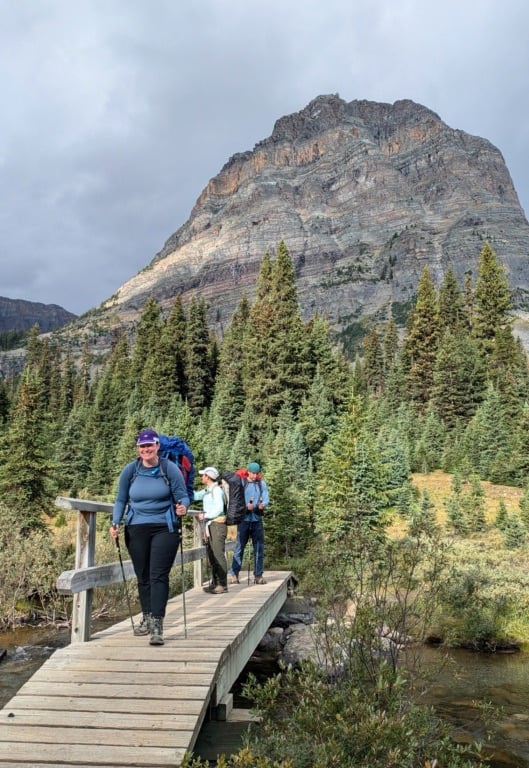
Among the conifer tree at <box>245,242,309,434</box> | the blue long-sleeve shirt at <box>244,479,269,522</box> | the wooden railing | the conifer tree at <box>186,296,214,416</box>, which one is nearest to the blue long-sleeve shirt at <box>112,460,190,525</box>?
the wooden railing

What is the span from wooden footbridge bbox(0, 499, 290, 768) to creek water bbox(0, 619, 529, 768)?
88.2 inches

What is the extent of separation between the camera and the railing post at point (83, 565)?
6.20 metres

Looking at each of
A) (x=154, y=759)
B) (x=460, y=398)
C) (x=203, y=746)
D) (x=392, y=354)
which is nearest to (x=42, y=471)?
(x=203, y=746)

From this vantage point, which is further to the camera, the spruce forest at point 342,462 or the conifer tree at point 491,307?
the conifer tree at point 491,307

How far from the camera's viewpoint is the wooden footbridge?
3777 mm

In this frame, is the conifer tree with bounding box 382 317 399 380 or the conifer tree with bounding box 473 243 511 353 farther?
the conifer tree with bounding box 382 317 399 380

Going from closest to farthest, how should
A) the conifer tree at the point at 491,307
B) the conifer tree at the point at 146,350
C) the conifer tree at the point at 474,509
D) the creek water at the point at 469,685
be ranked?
the creek water at the point at 469,685 < the conifer tree at the point at 474,509 < the conifer tree at the point at 491,307 < the conifer tree at the point at 146,350

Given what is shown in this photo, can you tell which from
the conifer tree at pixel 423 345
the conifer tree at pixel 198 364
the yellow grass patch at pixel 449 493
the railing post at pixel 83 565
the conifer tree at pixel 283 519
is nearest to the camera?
the railing post at pixel 83 565

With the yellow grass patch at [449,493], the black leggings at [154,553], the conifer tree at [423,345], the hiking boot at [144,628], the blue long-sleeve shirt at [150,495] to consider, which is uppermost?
the conifer tree at [423,345]

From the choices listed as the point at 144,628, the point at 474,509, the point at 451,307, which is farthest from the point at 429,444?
the point at 144,628

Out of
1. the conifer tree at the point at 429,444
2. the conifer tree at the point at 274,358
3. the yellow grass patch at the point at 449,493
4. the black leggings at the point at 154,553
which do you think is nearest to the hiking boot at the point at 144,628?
the black leggings at the point at 154,553

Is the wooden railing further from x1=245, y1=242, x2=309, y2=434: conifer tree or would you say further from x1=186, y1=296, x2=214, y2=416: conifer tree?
x1=186, y1=296, x2=214, y2=416: conifer tree

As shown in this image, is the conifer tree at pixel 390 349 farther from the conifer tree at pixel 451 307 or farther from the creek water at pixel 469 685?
the creek water at pixel 469 685

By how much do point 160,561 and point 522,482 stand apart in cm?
2733
